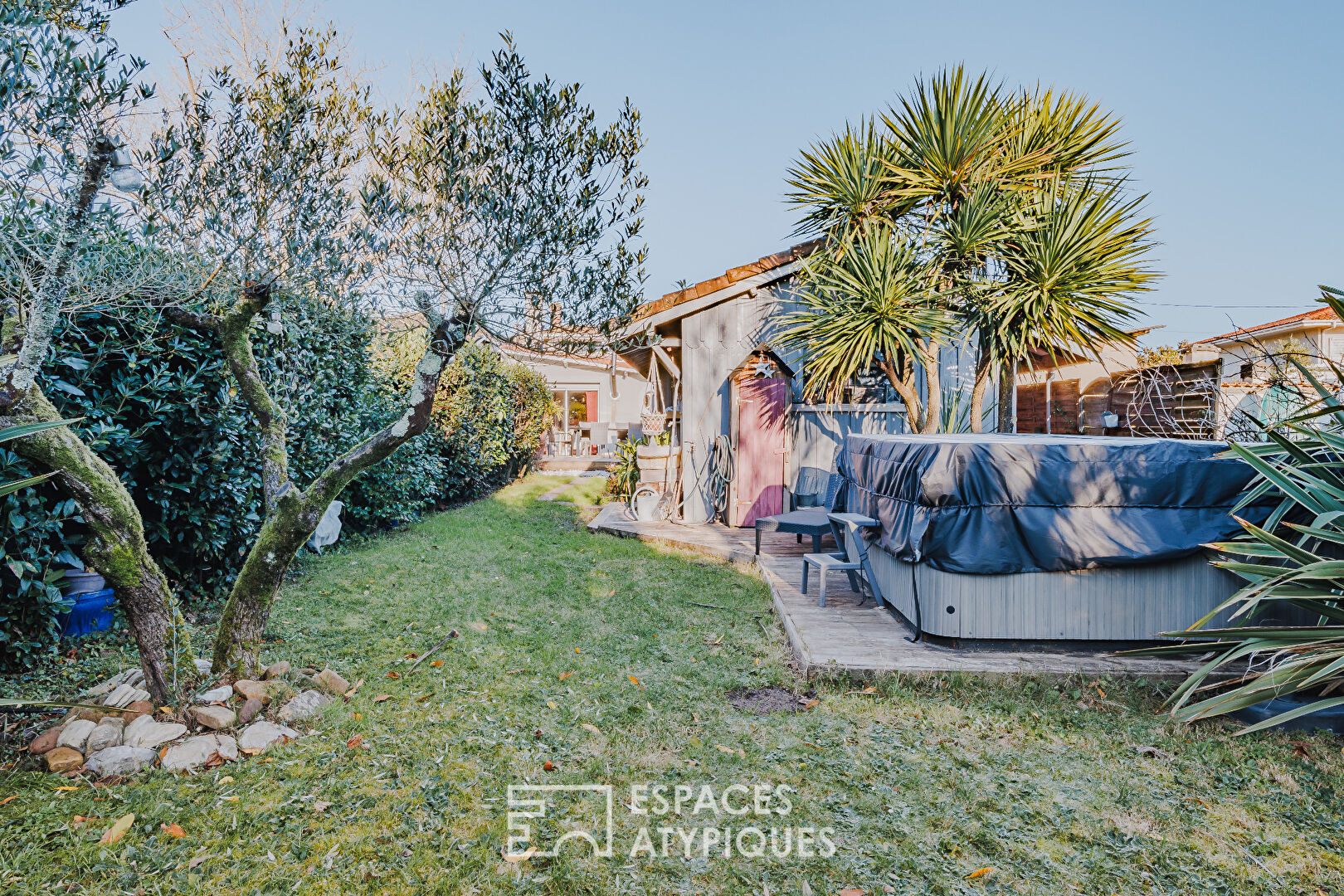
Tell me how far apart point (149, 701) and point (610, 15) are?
984 cm

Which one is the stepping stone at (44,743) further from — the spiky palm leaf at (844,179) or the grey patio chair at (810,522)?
the spiky palm leaf at (844,179)

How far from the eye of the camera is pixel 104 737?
104 inches

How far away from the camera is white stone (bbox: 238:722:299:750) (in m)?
2.71

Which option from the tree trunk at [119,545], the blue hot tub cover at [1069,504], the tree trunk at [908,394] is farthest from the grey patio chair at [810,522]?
the tree trunk at [119,545]

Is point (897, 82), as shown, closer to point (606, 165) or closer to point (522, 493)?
point (606, 165)

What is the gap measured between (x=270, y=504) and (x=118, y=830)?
5.16 ft

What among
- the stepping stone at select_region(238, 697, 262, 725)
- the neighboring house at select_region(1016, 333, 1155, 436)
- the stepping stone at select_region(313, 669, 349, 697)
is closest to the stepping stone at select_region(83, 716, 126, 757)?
the stepping stone at select_region(238, 697, 262, 725)

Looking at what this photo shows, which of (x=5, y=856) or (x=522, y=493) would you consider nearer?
(x=5, y=856)

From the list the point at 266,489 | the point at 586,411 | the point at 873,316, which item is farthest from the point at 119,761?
the point at 586,411

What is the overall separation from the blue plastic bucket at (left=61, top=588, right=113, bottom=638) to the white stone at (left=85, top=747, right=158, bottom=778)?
5.68ft

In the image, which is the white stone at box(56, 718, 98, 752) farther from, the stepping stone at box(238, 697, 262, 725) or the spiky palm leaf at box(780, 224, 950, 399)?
the spiky palm leaf at box(780, 224, 950, 399)

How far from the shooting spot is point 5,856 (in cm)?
195

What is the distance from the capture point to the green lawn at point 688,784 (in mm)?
2010

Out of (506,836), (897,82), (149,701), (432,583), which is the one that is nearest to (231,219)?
(149,701)
